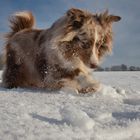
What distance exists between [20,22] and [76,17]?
2524 mm

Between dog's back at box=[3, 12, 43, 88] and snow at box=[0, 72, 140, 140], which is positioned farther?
dog's back at box=[3, 12, 43, 88]

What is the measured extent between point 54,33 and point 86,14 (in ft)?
2.34

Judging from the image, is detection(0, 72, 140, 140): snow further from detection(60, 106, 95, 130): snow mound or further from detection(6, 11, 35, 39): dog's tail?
detection(6, 11, 35, 39): dog's tail

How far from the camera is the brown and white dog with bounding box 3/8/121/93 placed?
7.14 meters

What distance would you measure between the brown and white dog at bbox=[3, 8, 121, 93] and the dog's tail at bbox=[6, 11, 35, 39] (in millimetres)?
1095

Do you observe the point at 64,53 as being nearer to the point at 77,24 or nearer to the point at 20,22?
the point at 77,24

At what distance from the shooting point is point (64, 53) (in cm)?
725

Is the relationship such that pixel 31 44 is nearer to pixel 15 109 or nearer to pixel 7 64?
pixel 7 64

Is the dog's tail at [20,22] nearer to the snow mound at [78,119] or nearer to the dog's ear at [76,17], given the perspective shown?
the dog's ear at [76,17]

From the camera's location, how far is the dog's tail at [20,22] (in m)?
9.36

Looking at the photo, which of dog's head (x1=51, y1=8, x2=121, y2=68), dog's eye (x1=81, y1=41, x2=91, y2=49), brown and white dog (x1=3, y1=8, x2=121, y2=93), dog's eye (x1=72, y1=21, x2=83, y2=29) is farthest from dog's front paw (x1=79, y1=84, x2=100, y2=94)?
dog's eye (x1=72, y1=21, x2=83, y2=29)

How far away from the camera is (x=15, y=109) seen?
A: 436 cm

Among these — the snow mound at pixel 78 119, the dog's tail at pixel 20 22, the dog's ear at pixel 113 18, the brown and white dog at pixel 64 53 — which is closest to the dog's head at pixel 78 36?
the brown and white dog at pixel 64 53

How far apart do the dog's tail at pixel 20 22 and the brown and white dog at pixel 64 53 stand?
1095 millimetres
